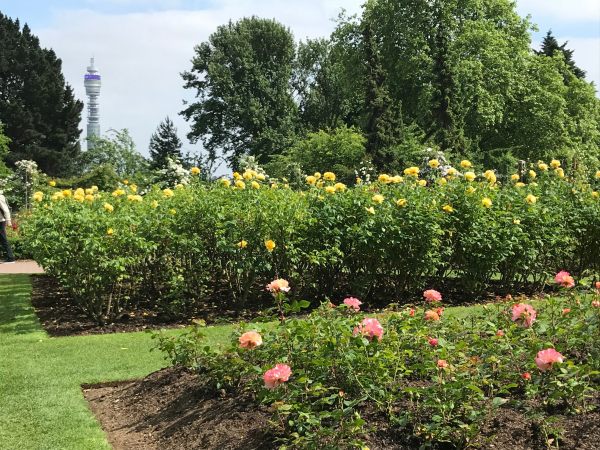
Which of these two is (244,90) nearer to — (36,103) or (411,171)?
(36,103)

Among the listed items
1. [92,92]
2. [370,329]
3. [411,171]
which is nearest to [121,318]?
[411,171]

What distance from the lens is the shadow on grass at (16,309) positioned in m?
6.90

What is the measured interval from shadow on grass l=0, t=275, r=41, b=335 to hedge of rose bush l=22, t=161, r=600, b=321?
56cm

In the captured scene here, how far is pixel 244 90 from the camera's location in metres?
44.3

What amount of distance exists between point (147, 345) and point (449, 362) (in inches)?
139

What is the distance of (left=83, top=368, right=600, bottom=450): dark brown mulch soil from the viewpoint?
2.96 meters

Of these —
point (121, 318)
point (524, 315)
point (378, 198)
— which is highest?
point (378, 198)

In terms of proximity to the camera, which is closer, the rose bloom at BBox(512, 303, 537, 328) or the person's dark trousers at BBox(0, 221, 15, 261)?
the rose bloom at BBox(512, 303, 537, 328)

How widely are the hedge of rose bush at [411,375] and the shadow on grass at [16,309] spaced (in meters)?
3.72

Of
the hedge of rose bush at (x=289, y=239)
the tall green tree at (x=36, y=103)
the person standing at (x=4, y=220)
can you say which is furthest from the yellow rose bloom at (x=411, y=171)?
the tall green tree at (x=36, y=103)

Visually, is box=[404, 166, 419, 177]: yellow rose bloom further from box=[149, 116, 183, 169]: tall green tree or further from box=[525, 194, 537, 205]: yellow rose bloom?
box=[149, 116, 183, 169]: tall green tree

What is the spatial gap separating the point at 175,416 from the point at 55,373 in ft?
5.78

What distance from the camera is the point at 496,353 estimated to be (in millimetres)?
3473

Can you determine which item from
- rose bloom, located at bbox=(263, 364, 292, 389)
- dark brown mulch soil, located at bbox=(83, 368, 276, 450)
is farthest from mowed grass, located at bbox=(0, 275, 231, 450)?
rose bloom, located at bbox=(263, 364, 292, 389)
